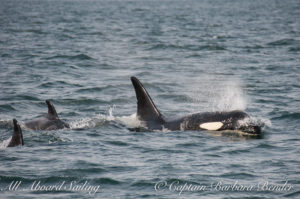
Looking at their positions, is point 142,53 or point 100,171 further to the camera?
point 142,53

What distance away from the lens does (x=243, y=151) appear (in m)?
10.8

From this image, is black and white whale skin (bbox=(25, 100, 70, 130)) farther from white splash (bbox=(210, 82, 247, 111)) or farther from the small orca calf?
white splash (bbox=(210, 82, 247, 111))

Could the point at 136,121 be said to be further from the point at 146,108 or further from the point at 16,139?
the point at 16,139

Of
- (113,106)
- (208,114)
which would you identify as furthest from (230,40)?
(208,114)

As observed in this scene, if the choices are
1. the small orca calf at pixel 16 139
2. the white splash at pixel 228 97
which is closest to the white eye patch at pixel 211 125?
the white splash at pixel 228 97

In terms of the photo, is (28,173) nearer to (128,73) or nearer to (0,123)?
(0,123)

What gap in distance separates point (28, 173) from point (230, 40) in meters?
28.4

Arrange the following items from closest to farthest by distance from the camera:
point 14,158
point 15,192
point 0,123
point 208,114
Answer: point 15,192 < point 14,158 < point 208,114 < point 0,123

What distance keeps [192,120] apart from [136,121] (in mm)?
1422

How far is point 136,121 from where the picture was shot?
42.5 feet

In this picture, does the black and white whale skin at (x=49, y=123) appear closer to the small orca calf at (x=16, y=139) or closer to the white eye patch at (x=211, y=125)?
the small orca calf at (x=16, y=139)

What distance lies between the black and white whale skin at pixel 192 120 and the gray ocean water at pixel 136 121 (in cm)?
26

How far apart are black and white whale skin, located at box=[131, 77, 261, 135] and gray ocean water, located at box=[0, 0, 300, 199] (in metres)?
0.26

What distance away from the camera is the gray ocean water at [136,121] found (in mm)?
9031
